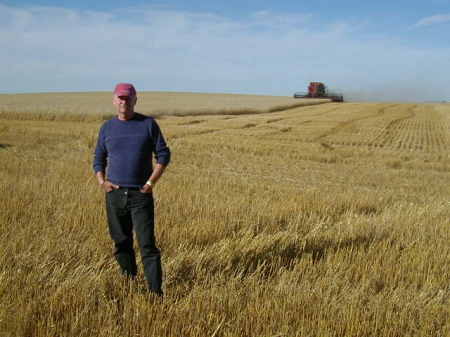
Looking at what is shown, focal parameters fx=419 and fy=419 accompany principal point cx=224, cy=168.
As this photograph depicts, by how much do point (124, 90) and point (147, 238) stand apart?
117cm

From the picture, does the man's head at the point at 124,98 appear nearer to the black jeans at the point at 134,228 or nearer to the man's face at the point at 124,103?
the man's face at the point at 124,103

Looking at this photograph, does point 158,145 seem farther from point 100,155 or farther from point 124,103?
point 100,155

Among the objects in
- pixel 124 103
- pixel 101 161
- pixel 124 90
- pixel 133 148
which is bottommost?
pixel 101 161

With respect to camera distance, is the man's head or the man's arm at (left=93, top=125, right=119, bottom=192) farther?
the man's arm at (left=93, top=125, right=119, bottom=192)

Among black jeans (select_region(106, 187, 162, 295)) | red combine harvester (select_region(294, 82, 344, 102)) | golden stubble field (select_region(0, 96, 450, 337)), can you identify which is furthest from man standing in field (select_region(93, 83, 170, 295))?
red combine harvester (select_region(294, 82, 344, 102))

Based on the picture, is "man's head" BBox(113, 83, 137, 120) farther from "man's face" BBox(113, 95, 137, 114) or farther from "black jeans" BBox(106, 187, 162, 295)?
"black jeans" BBox(106, 187, 162, 295)

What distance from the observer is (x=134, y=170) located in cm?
335

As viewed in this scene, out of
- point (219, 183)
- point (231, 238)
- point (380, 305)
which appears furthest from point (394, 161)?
point (380, 305)

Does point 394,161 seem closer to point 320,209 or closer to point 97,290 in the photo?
point 320,209

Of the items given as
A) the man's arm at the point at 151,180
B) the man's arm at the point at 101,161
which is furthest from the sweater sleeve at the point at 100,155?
the man's arm at the point at 151,180

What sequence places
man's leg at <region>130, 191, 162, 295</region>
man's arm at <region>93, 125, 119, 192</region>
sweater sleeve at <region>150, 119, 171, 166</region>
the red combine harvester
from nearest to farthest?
man's leg at <region>130, 191, 162, 295</region> → sweater sleeve at <region>150, 119, 171, 166</region> → man's arm at <region>93, 125, 119, 192</region> → the red combine harvester

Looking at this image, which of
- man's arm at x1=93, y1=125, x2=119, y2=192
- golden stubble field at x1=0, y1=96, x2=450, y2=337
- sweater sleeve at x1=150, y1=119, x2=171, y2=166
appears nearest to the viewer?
golden stubble field at x1=0, y1=96, x2=450, y2=337

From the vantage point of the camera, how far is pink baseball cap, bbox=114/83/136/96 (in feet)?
10.7

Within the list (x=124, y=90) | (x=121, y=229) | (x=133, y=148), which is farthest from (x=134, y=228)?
(x=124, y=90)
